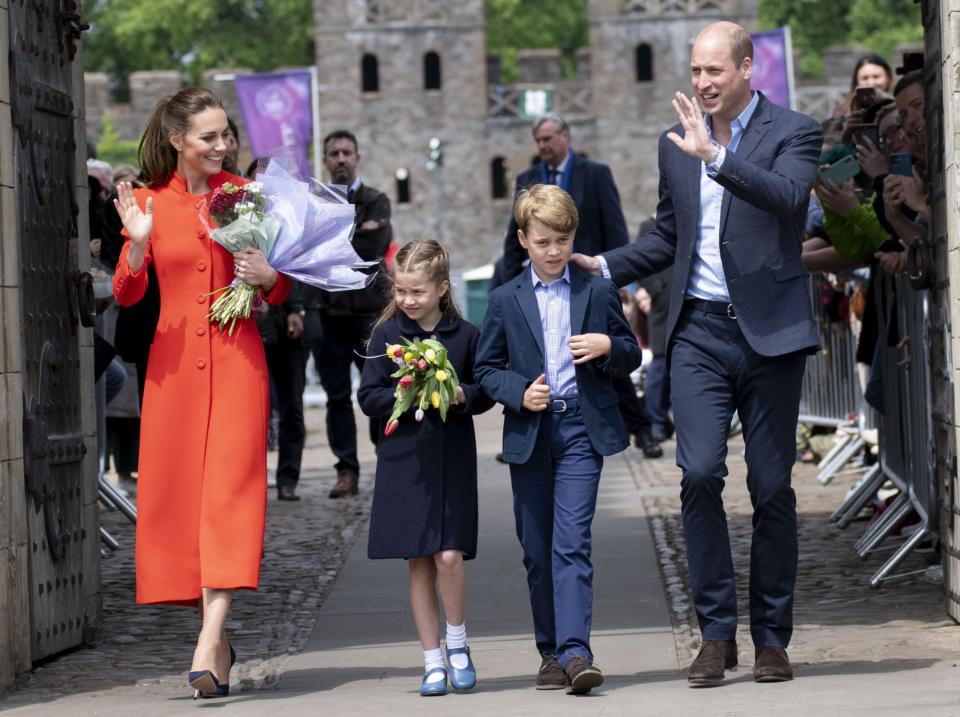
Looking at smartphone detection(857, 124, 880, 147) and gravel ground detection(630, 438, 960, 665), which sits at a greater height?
smartphone detection(857, 124, 880, 147)

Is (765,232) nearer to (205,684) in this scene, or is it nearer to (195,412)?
(195,412)

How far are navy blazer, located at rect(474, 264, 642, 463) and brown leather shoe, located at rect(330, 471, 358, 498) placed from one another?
21.0 ft

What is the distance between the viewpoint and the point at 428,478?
6754mm

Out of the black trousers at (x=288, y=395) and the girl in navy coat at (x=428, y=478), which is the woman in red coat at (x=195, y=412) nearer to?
the girl in navy coat at (x=428, y=478)

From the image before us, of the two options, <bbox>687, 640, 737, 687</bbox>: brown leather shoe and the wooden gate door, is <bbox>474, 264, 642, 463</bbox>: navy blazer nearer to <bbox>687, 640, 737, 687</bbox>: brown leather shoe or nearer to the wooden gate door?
<bbox>687, 640, 737, 687</bbox>: brown leather shoe

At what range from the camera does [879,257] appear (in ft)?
29.5

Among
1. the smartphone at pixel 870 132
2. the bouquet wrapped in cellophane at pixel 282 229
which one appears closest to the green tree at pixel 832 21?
the smartphone at pixel 870 132

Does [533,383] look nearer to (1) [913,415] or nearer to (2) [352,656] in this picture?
(2) [352,656]

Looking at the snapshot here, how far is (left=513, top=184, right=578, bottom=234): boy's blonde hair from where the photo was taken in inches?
262

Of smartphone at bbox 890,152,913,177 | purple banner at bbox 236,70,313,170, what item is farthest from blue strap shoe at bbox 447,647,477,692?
purple banner at bbox 236,70,313,170

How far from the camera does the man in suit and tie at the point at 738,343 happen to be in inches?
259

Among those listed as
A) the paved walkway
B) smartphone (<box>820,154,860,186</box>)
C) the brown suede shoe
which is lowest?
the paved walkway

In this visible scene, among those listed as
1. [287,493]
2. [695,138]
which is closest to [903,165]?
[695,138]

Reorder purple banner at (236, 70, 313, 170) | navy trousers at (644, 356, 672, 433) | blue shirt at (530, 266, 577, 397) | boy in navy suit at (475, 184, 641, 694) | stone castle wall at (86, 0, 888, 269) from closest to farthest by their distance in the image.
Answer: boy in navy suit at (475, 184, 641, 694), blue shirt at (530, 266, 577, 397), navy trousers at (644, 356, 672, 433), purple banner at (236, 70, 313, 170), stone castle wall at (86, 0, 888, 269)
